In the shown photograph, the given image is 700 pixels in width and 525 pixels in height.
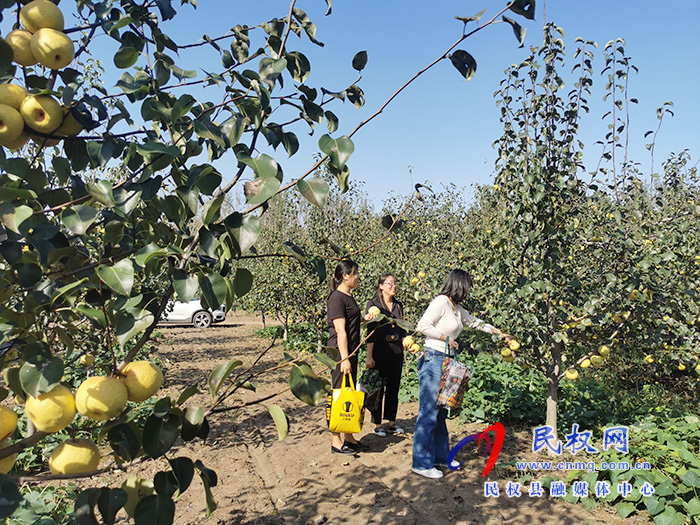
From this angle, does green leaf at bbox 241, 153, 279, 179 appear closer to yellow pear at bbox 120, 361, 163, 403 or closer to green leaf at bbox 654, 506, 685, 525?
yellow pear at bbox 120, 361, 163, 403

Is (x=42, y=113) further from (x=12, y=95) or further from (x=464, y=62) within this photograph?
(x=464, y=62)

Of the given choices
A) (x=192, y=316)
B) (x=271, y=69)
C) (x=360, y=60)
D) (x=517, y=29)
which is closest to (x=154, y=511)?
(x=271, y=69)

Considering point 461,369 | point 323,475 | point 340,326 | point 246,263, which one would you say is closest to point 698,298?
point 461,369

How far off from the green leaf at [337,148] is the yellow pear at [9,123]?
1.93ft

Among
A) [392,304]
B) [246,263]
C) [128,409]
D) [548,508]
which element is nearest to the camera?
[128,409]

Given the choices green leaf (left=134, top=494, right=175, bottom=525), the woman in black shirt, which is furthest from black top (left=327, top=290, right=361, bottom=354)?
green leaf (left=134, top=494, right=175, bottom=525)

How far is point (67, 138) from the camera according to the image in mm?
1011

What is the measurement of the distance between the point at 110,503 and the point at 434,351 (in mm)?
3165

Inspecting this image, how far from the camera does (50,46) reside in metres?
0.92

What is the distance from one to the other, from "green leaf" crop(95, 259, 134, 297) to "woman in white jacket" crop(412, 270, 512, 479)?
10.1 feet

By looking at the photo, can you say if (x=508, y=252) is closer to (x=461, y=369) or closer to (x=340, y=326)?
(x=461, y=369)

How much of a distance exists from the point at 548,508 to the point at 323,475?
5.92 feet

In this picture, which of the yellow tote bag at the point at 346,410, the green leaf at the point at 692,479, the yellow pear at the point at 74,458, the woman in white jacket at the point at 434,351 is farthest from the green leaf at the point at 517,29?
the green leaf at the point at 692,479

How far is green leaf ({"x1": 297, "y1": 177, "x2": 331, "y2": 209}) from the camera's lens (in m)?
0.90
